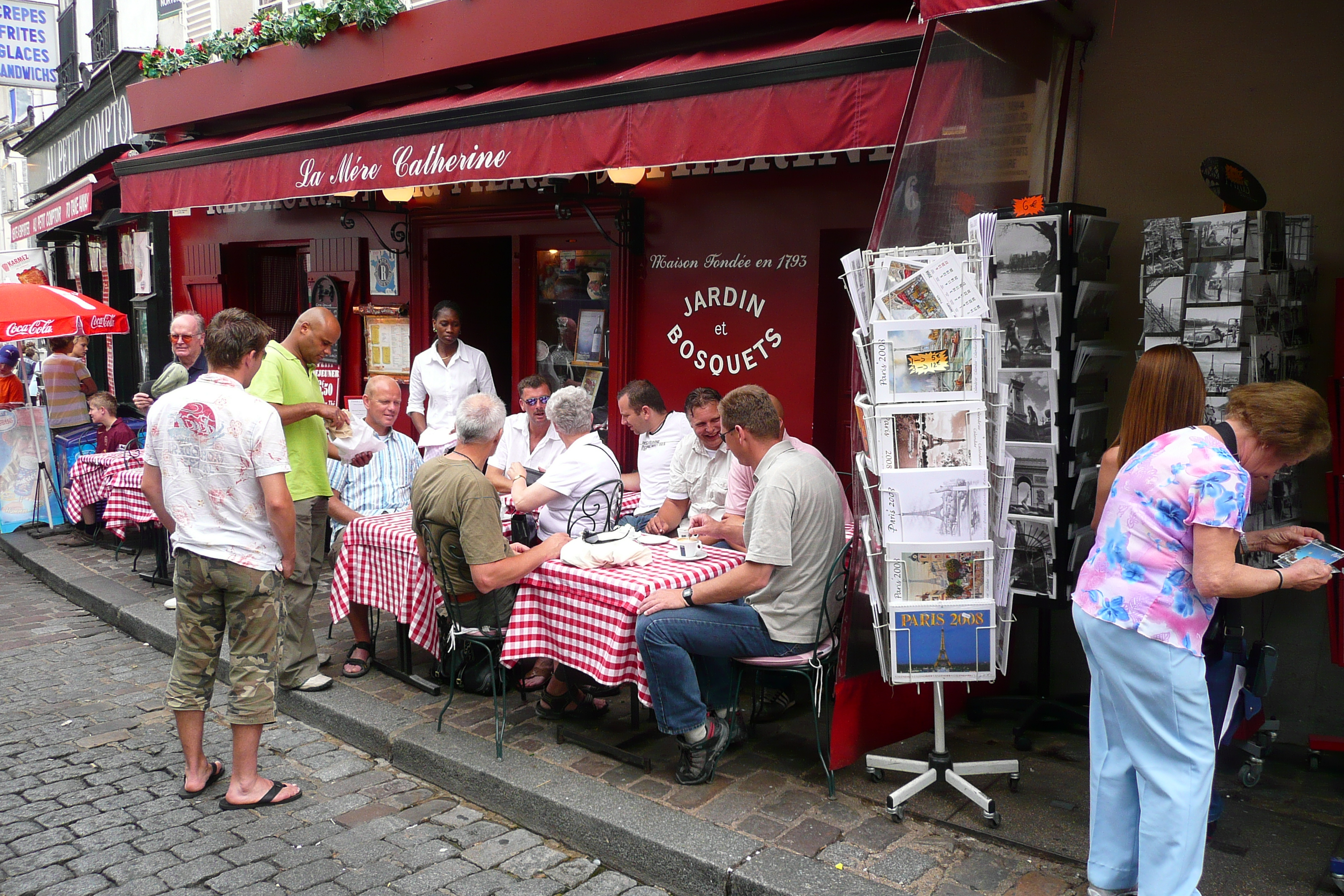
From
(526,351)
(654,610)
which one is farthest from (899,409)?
(526,351)

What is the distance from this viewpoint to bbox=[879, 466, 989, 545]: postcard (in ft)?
11.4

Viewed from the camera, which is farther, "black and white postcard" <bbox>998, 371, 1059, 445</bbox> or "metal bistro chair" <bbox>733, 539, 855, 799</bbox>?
"black and white postcard" <bbox>998, 371, 1059, 445</bbox>

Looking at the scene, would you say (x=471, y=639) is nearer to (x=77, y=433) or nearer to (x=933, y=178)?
(x=933, y=178)

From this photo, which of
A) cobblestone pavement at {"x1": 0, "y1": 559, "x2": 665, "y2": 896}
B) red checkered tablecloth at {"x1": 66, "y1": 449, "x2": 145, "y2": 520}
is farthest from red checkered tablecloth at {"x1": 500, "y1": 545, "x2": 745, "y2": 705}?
red checkered tablecloth at {"x1": 66, "y1": 449, "x2": 145, "y2": 520}

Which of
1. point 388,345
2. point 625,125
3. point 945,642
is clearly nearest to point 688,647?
point 945,642

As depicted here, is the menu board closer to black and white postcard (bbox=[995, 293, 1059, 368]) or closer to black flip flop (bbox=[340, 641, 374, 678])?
black flip flop (bbox=[340, 641, 374, 678])

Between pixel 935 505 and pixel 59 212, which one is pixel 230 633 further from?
pixel 59 212

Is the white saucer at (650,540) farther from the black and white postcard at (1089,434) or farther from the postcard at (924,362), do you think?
Result: the black and white postcard at (1089,434)

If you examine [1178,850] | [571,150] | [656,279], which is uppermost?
[571,150]

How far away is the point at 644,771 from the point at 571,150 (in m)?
3.13

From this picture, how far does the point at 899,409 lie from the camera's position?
347cm

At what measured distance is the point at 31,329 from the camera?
8477 millimetres

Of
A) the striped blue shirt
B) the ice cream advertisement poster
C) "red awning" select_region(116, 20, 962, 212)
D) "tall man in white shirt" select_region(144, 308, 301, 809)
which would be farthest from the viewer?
the ice cream advertisement poster

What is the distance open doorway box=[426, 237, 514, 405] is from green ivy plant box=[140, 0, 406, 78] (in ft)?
6.27
